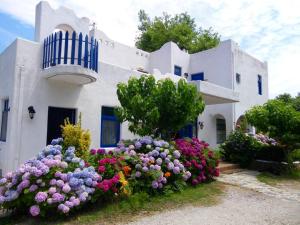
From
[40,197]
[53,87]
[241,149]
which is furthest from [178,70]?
[40,197]

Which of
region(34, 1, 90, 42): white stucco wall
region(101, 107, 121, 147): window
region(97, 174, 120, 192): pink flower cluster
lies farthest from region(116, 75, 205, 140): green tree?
region(34, 1, 90, 42): white stucco wall

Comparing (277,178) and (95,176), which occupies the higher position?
(95,176)

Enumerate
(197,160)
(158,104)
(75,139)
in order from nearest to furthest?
(75,139) < (197,160) < (158,104)

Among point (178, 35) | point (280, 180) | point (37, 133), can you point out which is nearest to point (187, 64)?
point (178, 35)

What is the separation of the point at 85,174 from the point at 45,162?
0.89 metres

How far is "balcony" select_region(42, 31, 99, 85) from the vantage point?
8.19 metres

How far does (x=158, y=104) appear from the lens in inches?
320

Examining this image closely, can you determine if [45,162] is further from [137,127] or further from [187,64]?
[187,64]

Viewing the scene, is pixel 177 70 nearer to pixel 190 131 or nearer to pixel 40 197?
pixel 190 131

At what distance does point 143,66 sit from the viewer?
15.6 metres

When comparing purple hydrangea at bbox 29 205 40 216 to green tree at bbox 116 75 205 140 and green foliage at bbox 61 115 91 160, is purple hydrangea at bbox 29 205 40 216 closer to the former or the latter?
green foliage at bbox 61 115 91 160

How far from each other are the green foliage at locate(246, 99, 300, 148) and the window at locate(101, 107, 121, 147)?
5.90 m

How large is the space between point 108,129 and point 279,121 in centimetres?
690

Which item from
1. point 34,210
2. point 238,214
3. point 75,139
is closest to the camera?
point 34,210
